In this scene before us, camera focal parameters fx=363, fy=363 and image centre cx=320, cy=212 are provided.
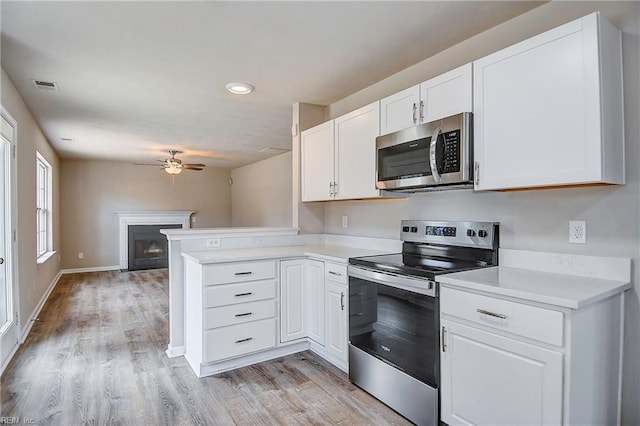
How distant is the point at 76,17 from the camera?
6.97ft

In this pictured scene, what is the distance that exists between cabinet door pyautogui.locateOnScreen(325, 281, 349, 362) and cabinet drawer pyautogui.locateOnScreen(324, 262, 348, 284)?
4 centimetres

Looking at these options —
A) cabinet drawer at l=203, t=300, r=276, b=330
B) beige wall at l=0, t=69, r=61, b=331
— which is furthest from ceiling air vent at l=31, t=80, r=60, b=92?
cabinet drawer at l=203, t=300, r=276, b=330

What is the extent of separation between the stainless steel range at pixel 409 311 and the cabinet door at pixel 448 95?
2.37ft

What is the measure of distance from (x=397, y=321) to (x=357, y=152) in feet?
4.58

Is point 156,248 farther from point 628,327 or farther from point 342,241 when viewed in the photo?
point 628,327

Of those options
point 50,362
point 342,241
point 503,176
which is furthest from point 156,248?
point 503,176

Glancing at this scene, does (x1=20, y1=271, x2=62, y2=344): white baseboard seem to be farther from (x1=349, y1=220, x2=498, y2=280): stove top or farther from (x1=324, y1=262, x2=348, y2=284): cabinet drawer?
(x1=349, y1=220, x2=498, y2=280): stove top

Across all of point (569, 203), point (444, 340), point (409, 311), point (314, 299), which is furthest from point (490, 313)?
point (314, 299)

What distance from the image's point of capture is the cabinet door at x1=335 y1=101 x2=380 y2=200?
2.80 meters

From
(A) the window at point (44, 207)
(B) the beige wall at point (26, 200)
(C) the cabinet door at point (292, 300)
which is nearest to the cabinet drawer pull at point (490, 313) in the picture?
(C) the cabinet door at point (292, 300)

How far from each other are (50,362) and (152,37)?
2634mm

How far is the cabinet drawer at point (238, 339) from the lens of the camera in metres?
2.68

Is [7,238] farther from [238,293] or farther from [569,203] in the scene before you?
[569,203]

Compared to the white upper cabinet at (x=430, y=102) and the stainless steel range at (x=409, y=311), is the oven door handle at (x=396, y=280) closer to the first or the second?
the stainless steel range at (x=409, y=311)
